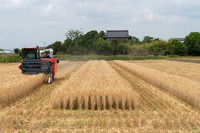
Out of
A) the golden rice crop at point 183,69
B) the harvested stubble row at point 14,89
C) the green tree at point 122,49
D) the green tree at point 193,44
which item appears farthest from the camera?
the green tree at point 193,44

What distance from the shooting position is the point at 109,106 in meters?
7.10

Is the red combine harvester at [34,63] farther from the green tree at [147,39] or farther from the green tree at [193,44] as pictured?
the green tree at [147,39]

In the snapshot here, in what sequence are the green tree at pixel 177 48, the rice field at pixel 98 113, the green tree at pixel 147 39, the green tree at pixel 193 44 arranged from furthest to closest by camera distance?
the green tree at pixel 147 39 → the green tree at pixel 193 44 → the green tree at pixel 177 48 → the rice field at pixel 98 113

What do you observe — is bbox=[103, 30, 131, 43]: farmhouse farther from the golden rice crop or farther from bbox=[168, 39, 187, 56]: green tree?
the golden rice crop

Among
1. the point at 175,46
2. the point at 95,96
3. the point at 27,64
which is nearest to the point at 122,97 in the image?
the point at 95,96

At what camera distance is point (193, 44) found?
179 feet

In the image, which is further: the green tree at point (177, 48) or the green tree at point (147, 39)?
the green tree at point (147, 39)

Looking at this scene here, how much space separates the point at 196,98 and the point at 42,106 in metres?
6.34

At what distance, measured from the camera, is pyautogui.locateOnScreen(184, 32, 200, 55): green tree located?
53919 mm

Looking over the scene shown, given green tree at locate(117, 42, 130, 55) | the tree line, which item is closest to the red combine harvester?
the tree line

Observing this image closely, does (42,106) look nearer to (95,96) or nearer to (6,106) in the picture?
(6,106)

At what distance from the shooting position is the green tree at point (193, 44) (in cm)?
5392

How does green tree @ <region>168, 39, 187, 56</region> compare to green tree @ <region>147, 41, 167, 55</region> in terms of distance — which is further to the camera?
green tree @ <region>147, 41, 167, 55</region>

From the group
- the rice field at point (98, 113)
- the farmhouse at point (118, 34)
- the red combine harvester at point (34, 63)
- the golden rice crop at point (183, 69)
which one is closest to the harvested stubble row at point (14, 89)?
the rice field at point (98, 113)
